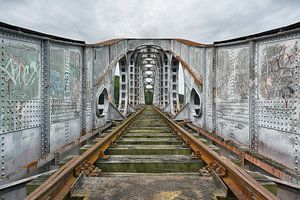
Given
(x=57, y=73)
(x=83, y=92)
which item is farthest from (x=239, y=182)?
A: (x=83, y=92)

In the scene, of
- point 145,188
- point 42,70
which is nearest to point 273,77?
point 145,188

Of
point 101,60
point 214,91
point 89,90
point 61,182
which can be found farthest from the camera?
point 101,60

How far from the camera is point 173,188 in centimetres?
246

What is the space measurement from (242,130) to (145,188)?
4.54m

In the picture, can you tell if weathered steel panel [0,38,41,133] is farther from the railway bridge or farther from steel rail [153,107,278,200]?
steel rail [153,107,278,200]

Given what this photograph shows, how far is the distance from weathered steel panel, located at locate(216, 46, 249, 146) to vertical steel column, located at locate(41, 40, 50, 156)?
5.53 m

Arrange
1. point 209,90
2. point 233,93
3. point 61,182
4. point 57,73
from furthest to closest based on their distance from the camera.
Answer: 1. point 209,90
2. point 233,93
3. point 57,73
4. point 61,182

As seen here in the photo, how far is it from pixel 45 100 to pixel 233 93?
18.5ft

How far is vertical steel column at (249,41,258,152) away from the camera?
5574 mm

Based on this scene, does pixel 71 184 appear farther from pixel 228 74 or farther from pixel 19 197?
pixel 228 74

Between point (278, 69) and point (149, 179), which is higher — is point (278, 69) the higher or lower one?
the higher one

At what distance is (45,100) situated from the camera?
5.52 m

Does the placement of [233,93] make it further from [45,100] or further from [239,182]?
[45,100]

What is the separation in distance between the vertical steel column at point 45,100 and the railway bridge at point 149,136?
3 cm
